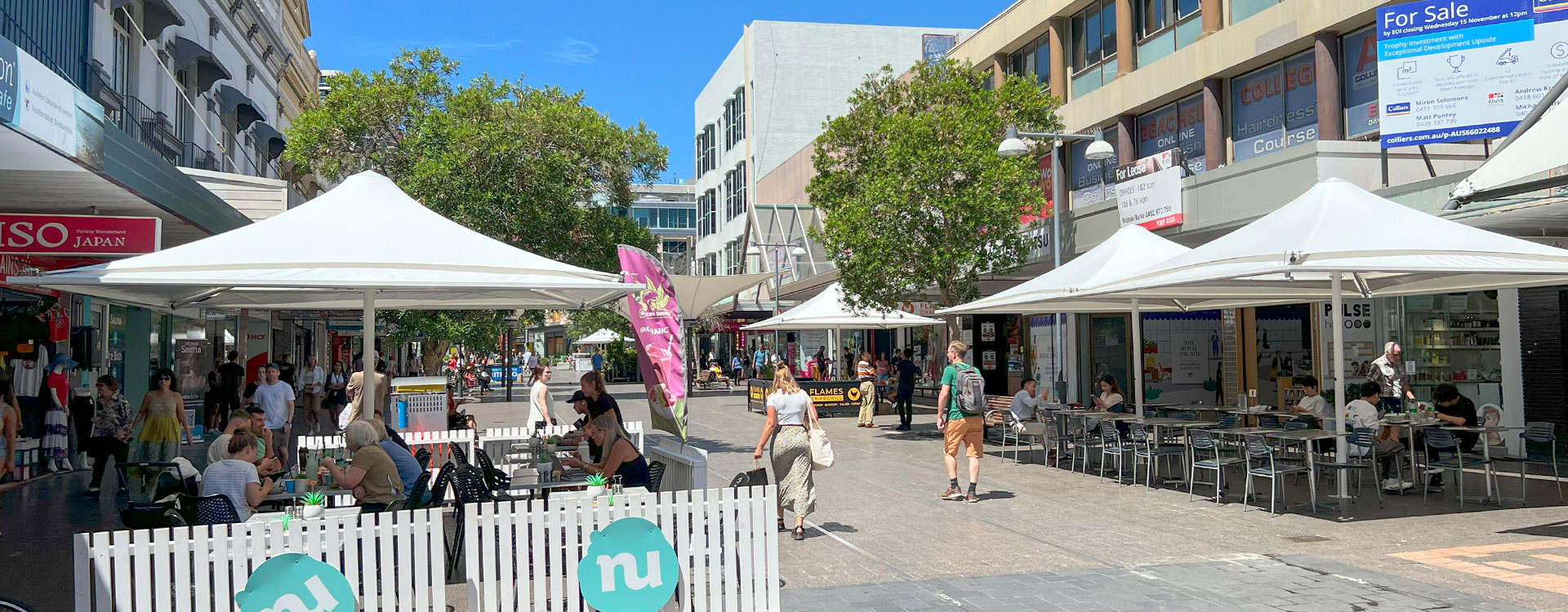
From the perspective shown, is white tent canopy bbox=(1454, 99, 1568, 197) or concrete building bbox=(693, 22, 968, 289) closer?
white tent canopy bbox=(1454, 99, 1568, 197)

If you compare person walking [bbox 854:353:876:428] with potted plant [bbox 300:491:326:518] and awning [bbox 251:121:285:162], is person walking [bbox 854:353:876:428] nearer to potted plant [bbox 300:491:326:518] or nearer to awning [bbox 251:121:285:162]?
potted plant [bbox 300:491:326:518]

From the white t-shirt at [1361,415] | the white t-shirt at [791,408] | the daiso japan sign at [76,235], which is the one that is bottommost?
the white t-shirt at [1361,415]

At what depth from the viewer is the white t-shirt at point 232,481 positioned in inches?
295

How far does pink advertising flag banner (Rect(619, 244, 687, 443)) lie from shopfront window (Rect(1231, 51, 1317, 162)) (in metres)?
12.5

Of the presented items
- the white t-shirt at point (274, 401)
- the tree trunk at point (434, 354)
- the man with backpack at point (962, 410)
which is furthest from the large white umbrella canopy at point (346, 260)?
the tree trunk at point (434, 354)

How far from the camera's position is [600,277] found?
26.4ft

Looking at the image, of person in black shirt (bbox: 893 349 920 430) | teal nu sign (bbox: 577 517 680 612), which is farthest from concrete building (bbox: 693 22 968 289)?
teal nu sign (bbox: 577 517 680 612)

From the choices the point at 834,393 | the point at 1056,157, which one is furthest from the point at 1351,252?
the point at 834,393

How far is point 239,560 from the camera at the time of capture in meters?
5.25

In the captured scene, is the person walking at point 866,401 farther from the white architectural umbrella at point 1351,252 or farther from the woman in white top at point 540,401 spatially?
the white architectural umbrella at point 1351,252

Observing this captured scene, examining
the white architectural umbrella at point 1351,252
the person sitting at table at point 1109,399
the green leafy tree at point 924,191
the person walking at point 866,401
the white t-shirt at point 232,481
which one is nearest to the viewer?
the white t-shirt at point 232,481

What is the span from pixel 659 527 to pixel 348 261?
118 inches

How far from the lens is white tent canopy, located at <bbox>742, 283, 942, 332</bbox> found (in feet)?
76.9

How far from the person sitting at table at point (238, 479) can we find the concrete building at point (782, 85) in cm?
3845
